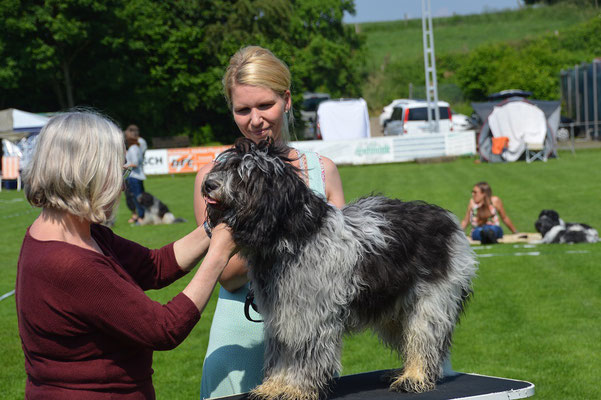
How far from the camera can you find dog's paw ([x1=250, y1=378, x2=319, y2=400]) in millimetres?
2580

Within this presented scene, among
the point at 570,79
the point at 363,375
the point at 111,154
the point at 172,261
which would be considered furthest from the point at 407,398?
the point at 570,79

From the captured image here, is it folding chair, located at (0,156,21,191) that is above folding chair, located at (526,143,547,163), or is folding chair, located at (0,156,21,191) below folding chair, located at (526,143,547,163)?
above

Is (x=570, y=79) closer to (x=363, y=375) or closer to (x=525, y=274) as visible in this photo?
(x=525, y=274)

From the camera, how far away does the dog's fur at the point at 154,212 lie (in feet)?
51.2

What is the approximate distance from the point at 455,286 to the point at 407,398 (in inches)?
18.4

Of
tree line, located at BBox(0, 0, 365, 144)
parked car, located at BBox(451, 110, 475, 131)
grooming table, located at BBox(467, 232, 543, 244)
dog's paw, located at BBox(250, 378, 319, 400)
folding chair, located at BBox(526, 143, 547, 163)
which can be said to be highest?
tree line, located at BBox(0, 0, 365, 144)

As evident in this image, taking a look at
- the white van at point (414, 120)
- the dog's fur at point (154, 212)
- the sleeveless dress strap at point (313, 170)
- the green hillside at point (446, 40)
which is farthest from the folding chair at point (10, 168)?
the green hillside at point (446, 40)

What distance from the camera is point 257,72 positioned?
9.82ft

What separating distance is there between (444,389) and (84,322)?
4.38ft

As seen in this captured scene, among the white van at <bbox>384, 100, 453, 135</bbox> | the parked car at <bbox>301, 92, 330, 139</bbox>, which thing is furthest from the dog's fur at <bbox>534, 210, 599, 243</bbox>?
the parked car at <bbox>301, 92, 330, 139</bbox>

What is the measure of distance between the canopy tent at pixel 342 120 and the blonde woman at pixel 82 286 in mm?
31107

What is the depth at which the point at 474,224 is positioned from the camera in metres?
12.7

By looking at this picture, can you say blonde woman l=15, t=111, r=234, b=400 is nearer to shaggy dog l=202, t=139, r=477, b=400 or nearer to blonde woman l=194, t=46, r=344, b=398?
shaggy dog l=202, t=139, r=477, b=400

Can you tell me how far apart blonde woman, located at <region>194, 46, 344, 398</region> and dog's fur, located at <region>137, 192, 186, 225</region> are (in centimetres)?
1282
